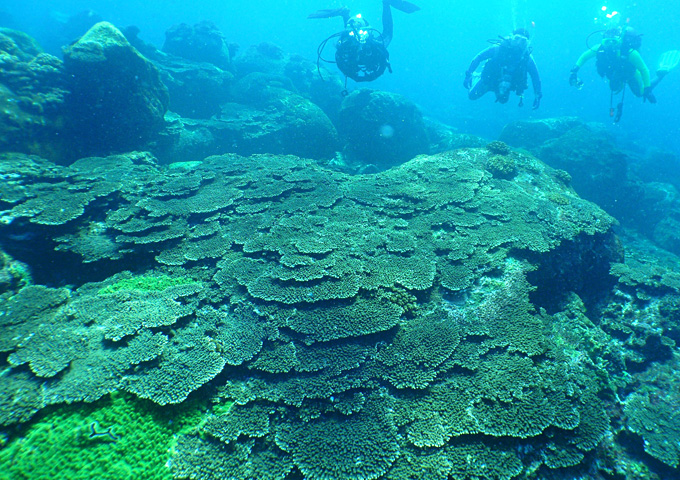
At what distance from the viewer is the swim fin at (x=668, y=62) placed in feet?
42.4

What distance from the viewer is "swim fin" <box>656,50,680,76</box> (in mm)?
12930

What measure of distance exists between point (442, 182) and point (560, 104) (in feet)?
261

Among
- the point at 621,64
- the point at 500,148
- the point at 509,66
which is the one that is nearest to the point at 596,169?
the point at 621,64

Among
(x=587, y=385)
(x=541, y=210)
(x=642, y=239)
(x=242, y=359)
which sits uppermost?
(x=541, y=210)

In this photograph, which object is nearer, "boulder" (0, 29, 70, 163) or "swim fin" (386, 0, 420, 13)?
"boulder" (0, 29, 70, 163)

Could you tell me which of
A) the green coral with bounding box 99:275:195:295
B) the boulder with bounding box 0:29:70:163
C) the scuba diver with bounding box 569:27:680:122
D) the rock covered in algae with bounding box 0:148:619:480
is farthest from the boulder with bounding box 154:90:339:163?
the scuba diver with bounding box 569:27:680:122

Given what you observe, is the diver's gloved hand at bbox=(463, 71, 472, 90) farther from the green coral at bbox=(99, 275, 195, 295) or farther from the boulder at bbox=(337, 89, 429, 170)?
the green coral at bbox=(99, 275, 195, 295)

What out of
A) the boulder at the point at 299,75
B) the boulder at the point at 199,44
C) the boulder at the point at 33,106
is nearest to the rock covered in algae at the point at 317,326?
the boulder at the point at 33,106

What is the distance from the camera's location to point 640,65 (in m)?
10.5

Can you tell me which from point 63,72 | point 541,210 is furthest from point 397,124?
point 63,72

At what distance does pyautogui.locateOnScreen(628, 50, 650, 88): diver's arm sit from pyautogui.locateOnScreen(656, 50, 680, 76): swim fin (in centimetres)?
353

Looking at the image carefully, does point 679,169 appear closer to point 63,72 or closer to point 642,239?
point 642,239

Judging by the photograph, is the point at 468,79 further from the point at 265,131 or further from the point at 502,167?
the point at 265,131

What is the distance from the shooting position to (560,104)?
65.9m
